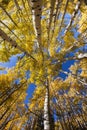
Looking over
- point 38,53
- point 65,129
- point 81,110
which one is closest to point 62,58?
point 38,53

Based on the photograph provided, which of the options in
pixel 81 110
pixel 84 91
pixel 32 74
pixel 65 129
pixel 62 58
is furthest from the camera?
pixel 84 91

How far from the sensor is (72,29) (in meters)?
9.39

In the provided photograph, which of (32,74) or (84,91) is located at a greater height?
(84,91)

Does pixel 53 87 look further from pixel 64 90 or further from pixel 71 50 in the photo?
pixel 71 50

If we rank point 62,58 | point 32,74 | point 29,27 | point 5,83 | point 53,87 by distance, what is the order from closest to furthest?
point 29,27
point 32,74
point 62,58
point 5,83
point 53,87

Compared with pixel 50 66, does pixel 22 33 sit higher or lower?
higher

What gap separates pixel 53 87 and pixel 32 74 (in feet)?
37.7

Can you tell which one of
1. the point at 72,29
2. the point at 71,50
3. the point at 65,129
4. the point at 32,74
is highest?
the point at 72,29

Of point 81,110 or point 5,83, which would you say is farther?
point 81,110

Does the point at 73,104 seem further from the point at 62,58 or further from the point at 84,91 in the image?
the point at 62,58

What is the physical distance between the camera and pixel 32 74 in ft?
27.2

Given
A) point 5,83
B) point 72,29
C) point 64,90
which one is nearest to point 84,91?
point 64,90

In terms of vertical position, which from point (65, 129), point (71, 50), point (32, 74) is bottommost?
point (65, 129)

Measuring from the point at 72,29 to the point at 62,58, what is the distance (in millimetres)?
1693
